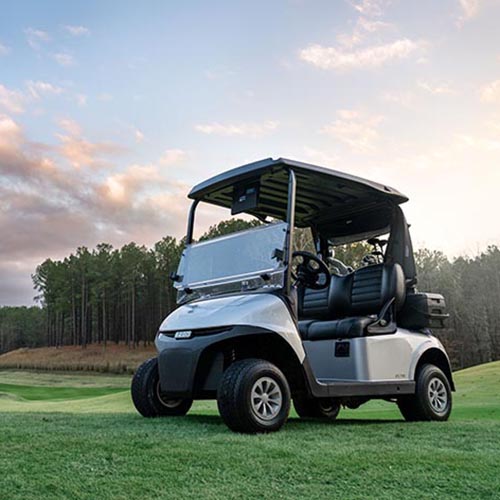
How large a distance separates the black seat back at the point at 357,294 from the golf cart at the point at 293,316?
0.01 meters

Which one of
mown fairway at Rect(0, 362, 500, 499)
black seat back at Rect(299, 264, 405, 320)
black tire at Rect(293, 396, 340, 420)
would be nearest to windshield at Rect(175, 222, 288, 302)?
mown fairway at Rect(0, 362, 500, 499)

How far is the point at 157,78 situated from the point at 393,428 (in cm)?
774

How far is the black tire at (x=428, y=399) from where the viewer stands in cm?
602

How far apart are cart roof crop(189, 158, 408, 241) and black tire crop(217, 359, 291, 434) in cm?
186

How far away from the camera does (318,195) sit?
6.59 meters

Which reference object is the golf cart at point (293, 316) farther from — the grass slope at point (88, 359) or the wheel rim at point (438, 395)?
the grass slope at point (88, 359)

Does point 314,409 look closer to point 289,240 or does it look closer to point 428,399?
point 428,399

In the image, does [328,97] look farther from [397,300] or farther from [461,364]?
[461,364]

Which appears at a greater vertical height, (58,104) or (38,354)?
(58,104)

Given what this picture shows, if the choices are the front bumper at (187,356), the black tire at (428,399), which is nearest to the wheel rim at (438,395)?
the black tire at (428,399)

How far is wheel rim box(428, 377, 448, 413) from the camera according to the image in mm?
6156

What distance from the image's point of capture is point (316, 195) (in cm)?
659

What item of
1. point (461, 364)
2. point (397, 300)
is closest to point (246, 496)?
point (397, 300)

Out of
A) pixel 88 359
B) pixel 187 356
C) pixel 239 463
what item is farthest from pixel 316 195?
pixel 88 359
